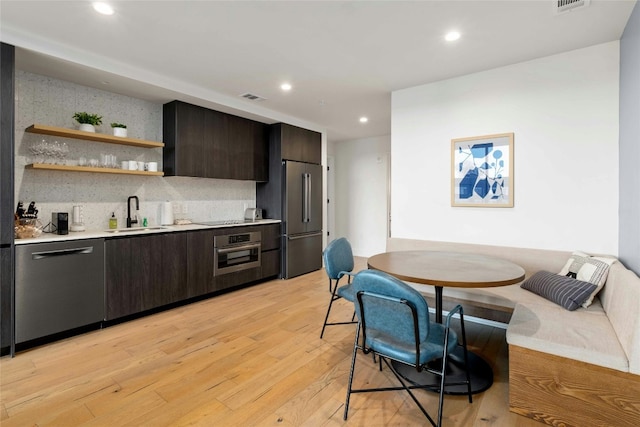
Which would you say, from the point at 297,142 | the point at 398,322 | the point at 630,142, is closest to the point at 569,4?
the point at 630,142

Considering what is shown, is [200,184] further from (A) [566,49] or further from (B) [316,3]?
(A) [566,49]

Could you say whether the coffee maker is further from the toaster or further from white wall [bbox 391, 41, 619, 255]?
white wall [bbox 391, 41, 619, 255]

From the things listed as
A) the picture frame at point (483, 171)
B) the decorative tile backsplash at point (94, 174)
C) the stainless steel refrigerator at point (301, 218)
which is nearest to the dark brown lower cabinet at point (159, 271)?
the decorative tile backsplash at point (94, 174)

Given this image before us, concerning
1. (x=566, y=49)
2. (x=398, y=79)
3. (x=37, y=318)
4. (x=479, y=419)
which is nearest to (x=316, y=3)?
(x=398, y=79)

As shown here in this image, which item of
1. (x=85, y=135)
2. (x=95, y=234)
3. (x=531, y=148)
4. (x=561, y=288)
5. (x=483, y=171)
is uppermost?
(x=85, y=135)

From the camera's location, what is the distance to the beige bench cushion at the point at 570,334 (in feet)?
5.56

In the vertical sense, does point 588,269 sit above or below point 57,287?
above

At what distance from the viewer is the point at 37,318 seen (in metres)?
2.70

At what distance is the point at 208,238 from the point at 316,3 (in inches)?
116

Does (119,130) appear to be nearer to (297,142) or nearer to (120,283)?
(120,283)

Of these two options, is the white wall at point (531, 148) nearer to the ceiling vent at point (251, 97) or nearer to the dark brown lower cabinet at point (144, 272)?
the ceiling vent at point (251, 97)

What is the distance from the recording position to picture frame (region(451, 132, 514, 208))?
10.6ft

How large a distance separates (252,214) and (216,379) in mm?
3092

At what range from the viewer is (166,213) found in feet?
13.5
